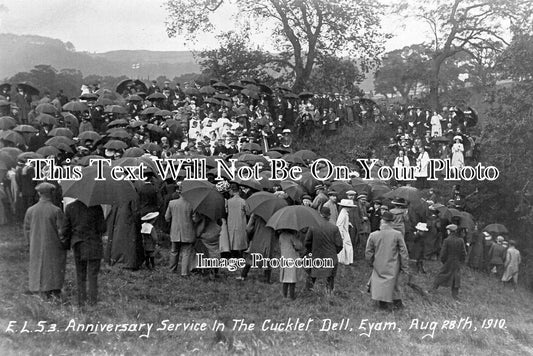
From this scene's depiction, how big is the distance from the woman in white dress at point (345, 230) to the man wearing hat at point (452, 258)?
1807 millimetres

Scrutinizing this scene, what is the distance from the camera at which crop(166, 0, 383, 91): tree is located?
2104cm

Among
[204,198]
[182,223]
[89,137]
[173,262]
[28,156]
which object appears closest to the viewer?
[204,198]

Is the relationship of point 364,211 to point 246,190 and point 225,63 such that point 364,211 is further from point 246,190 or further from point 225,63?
point 225,63

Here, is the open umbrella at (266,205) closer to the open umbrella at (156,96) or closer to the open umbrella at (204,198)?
the open umbrella at (204,198)

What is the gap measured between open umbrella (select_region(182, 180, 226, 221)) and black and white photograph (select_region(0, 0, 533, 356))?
0.08 ft

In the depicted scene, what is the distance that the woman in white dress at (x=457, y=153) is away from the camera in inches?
670

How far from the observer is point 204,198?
31.1 feet

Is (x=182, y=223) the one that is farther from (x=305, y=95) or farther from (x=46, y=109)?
(x=305, y=95)

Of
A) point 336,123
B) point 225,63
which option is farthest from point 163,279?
point 225,63

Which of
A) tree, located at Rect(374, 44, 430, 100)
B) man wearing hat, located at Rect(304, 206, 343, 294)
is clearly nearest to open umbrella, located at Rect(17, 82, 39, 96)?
man wearing hat, located at Rect(304, 206, 343, 294)

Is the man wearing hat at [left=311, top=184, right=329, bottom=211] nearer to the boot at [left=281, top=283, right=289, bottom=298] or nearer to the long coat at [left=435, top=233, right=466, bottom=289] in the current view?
the boot at [left=281, top=283, right=289, bottom=298]

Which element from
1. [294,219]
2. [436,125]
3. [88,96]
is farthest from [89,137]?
[436,125]

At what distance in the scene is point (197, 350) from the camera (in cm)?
721

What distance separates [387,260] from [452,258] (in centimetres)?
246
